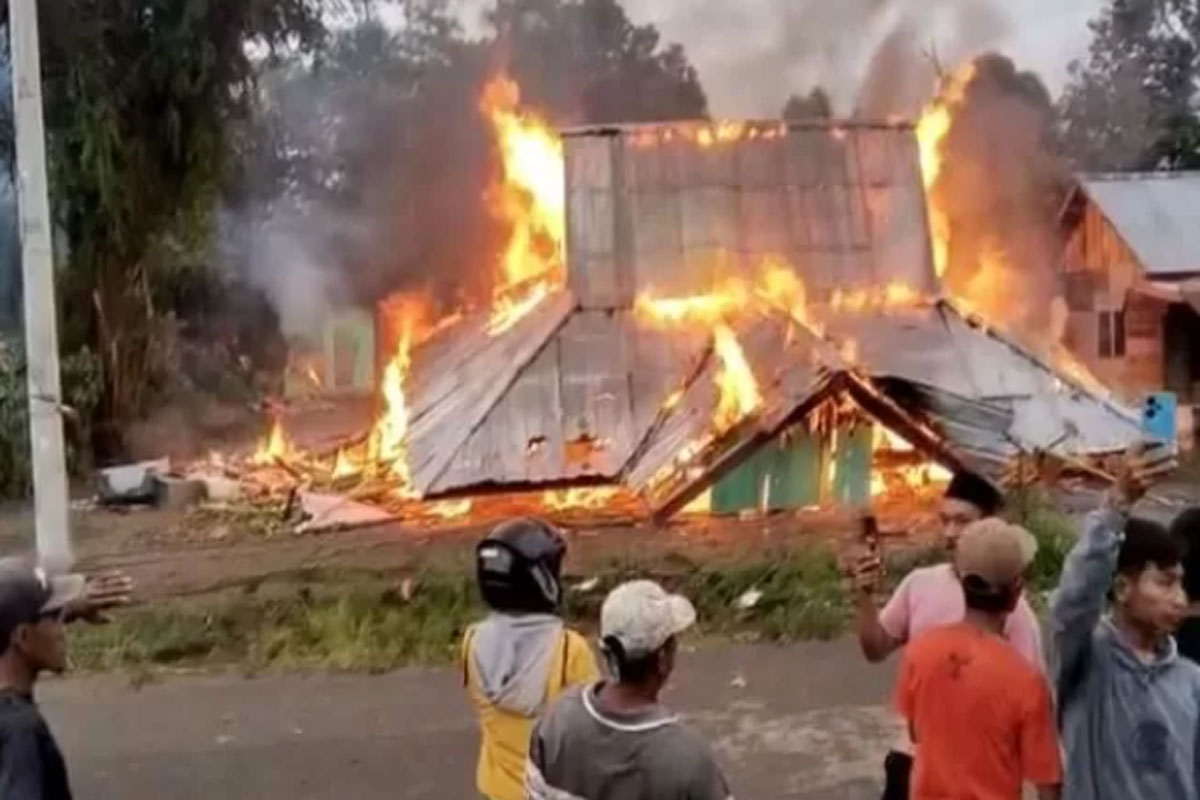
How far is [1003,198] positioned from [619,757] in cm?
1803

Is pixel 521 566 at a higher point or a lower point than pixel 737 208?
lower

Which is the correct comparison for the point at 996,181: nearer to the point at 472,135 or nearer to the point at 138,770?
the point at 472,135

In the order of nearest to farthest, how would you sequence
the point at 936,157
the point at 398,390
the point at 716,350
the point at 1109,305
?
the point at 716,350 → the point at 398,390 → the point at 936,157 → the point at 1109,305

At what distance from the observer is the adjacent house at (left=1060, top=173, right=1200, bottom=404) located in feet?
70.3

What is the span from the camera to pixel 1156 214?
2277 centimetres

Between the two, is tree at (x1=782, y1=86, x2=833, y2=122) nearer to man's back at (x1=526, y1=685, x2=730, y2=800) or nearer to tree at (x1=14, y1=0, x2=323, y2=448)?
tree at (x1=14, y1=0, x2=323, y2=448)

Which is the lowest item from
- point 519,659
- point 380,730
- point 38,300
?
point 380,730

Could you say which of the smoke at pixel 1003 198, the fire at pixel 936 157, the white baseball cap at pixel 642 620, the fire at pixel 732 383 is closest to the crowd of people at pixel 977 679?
the white baseball cap at pixel 642 620

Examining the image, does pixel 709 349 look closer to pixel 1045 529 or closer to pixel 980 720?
pixel 1045 529

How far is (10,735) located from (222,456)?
1508cm

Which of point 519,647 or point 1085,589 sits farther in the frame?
point 519,647

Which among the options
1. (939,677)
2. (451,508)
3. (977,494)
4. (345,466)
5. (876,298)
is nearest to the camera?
(939,677)

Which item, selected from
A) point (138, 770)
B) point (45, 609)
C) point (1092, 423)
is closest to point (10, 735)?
point (45, 609)

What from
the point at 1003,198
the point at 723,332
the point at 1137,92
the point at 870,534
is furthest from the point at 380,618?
the point at 1137,92
